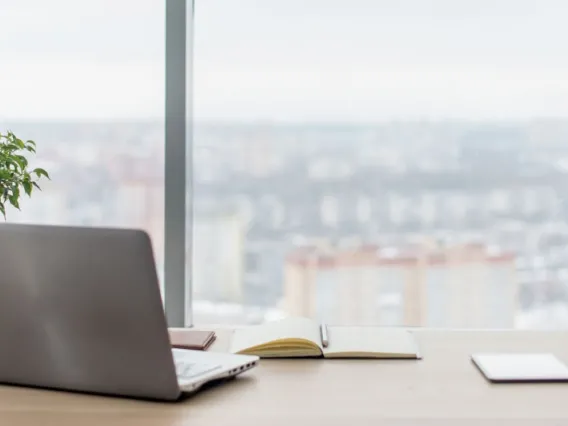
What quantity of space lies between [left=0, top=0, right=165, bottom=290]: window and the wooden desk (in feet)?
4.96

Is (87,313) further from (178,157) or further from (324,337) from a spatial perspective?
(178,157)

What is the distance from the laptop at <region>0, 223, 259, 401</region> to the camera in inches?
49.3

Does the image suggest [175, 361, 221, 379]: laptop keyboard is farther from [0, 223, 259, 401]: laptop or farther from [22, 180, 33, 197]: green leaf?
[22, 180, 33, 197]: green leaf

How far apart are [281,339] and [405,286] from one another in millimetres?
1382

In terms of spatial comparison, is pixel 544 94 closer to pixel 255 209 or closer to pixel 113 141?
pixel 255 209

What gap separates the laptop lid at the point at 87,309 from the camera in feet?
4.10

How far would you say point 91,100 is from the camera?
2947 mm

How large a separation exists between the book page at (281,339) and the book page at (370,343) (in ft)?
0.13

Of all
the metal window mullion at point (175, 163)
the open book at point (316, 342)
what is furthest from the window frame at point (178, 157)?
the open book at point (316, 342)

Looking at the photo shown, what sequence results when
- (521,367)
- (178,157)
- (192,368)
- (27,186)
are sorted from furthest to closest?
(178,157)
(27,186)
(521,367)
(192,368)

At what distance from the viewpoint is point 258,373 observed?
151 cm

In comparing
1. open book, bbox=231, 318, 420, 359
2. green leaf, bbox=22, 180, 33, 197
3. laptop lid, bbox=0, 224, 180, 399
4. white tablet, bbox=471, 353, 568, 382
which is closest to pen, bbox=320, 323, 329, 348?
open book, bbox=231, 318, 420, 359

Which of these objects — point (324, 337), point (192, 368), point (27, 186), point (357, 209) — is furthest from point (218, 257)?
point (192, 368)

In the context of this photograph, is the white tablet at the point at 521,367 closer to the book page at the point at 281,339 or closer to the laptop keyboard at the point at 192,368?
the book page at the point at 281,339
